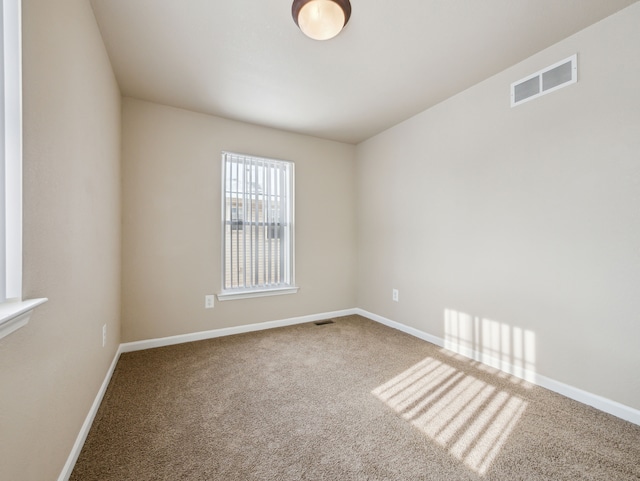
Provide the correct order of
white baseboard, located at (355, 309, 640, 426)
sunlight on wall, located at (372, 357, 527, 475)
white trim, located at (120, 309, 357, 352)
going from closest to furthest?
sunlight on wall, located at (372, 357, 527, 475)
white baseboard, located at (355, 309, 640, 426)
white trim, located at (120, 309, 357, 352)

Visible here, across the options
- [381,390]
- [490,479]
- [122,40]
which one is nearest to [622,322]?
[490,479]

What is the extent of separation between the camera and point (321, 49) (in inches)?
80.3

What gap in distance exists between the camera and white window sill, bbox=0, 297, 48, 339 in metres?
0.73

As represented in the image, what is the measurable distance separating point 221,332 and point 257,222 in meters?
1.31

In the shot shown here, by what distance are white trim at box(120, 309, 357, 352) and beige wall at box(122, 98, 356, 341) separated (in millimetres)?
52

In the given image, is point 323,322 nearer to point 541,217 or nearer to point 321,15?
point 541,217

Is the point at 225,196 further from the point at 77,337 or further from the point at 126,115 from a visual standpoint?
the point at 77,337

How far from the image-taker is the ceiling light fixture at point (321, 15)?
1574 millimetres

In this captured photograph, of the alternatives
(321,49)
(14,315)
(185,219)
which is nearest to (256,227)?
(185,219)

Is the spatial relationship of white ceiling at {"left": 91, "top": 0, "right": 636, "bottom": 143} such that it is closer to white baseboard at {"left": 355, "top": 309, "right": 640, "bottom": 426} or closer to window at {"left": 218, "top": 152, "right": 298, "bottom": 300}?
window at {"left": 218, "top": 152, "right": 298, "bottom": 300}

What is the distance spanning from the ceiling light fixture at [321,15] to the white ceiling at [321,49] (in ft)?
0.34

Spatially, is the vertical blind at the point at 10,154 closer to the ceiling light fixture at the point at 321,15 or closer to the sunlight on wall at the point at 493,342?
the ceiling light fixture at the point at 321,15

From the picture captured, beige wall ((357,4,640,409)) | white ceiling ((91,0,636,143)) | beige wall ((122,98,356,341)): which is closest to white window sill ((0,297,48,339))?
white ceiling ((91,0,636,143))

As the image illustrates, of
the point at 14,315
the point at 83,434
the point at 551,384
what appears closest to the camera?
the point at 14,315
